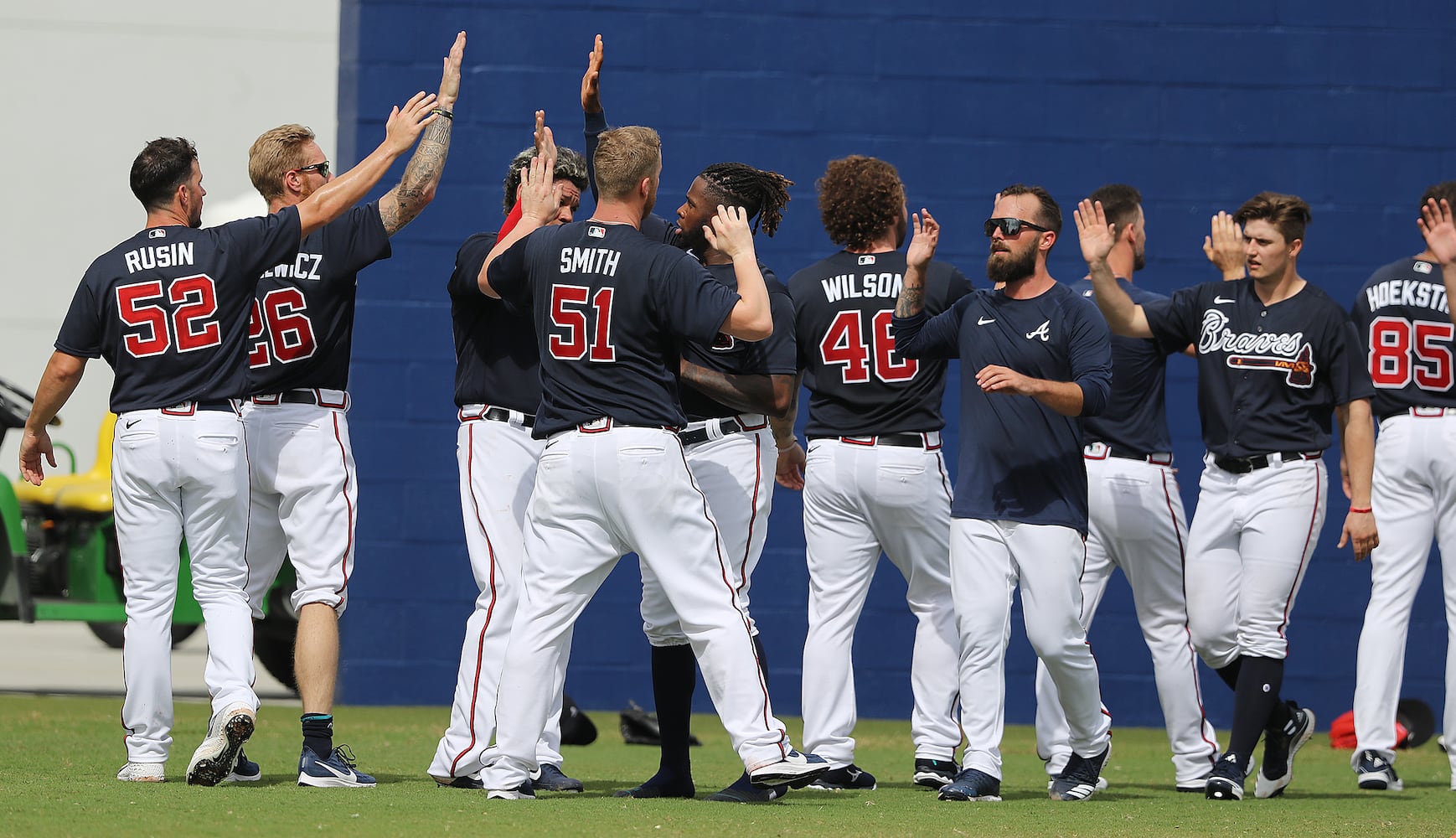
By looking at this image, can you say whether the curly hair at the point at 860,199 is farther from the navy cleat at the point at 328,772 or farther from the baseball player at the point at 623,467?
the navy cleat at the point at 328,772

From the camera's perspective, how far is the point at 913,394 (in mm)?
5848

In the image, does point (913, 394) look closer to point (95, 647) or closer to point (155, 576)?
point (155, 576)

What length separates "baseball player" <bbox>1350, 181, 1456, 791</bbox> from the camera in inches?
250

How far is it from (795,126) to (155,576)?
4458 millimetres

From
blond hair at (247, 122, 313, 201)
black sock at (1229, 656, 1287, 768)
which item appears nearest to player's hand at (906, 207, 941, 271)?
black sock at (1229, 656, 1287, 768)

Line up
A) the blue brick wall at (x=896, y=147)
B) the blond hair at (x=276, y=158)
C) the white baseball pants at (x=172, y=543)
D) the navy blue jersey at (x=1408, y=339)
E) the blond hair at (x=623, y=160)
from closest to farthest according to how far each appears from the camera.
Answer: the blond hair at (x=623, y=160), the white baseball pants at (x=172, y=543), the blond hair at (x=276, y=158), the navy blue jersey at (x=1408, y=339), the blue brick wall at (x=896, y=147)

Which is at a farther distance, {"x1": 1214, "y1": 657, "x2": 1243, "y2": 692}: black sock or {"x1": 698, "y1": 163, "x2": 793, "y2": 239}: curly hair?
{"x1": 1214, "y1": 657, "x2": 1243, "y2": 692}: black sock

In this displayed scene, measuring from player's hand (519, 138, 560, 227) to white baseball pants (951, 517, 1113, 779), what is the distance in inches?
64.2

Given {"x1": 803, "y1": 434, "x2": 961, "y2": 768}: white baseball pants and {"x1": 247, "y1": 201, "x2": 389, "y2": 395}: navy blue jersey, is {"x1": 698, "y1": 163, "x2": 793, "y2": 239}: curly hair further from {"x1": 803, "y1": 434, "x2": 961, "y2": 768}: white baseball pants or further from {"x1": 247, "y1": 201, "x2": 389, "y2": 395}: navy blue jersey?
{"x1": 247, "y1": 201, "x2": 389, "y2": 395}: navy blue jersey

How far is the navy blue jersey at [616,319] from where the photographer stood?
15.8 ft

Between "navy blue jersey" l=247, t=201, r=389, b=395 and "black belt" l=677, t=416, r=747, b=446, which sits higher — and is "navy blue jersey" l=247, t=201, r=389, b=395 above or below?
above

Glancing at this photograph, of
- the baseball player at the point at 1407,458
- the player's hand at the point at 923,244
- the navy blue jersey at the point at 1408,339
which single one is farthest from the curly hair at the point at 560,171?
the baseball player at the point at 1407,458

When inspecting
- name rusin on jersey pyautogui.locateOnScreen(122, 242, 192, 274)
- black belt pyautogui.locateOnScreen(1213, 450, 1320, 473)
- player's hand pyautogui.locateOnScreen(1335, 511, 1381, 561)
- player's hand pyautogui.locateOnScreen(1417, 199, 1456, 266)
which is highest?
player's hand pyautogui.locateOnScreen(1417, 199, 1456, 266)

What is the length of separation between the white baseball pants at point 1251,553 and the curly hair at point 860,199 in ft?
4.85
